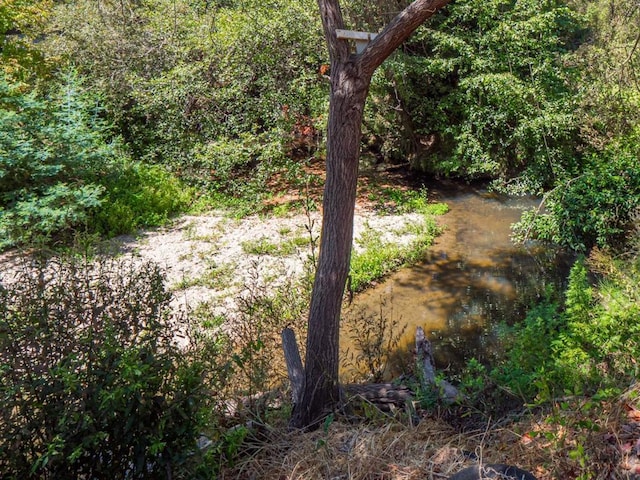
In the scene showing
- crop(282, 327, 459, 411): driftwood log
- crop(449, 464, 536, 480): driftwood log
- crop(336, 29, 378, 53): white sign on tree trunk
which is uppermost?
crop(336, 29, 378, 53): white sign on tree trunk

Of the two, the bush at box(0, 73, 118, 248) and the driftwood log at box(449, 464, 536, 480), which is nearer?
the driftwood log at box(449, 464, 536, 480)

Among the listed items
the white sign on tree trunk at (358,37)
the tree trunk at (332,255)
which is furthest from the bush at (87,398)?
the white sign on tree trunk at (358,37)

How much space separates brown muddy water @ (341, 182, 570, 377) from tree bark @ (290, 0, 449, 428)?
5.50 feet

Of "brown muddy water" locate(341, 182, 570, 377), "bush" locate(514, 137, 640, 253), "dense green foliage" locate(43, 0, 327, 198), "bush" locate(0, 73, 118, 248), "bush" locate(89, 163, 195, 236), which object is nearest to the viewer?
"brown muddy water" locate(341, 182, 570, 377)

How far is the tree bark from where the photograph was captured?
321 cm

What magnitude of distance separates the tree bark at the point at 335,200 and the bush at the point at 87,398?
47.0 inches

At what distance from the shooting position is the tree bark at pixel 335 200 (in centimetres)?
321

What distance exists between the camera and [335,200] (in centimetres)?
339

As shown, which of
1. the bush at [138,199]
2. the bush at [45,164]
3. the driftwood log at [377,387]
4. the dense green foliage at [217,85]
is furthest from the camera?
the dense green foliage at [217,85]

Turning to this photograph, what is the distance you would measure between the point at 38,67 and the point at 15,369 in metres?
9.92

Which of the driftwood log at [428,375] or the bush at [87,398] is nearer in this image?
the bush at [87,398]

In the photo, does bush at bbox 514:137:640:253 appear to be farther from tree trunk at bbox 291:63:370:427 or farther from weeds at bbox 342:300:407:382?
tree trunk at bbox 291:63:370:427

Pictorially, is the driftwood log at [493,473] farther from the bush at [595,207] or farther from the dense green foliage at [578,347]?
the bush at [595,207]

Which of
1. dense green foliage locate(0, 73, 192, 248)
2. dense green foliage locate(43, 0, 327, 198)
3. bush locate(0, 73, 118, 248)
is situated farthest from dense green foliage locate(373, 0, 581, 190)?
bush locate(0, 73, 118, 248)
